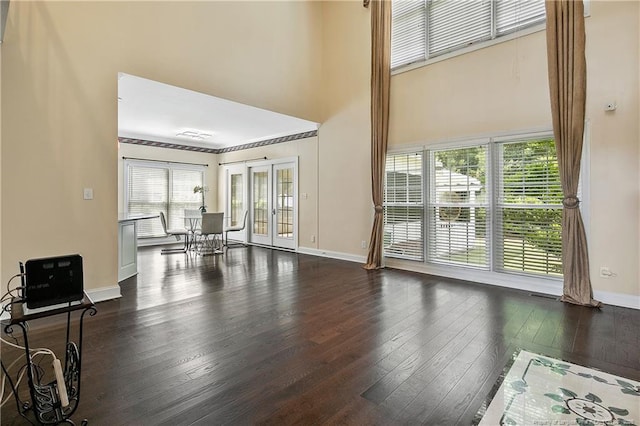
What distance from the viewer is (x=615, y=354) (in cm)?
244

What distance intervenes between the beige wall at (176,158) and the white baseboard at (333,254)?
3692 millimetres

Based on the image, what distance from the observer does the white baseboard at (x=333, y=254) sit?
238 inches

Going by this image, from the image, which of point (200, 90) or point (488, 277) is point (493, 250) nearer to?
point (488, 277)

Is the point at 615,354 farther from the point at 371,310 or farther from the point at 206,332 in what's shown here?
the point at 206,332

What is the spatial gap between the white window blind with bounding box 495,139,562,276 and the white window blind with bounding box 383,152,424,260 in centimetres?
114

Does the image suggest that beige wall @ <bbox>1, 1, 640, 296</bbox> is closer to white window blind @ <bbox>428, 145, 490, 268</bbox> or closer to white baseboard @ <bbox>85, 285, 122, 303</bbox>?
white baseboard @ <bbox>85, 285, 122, 303</bbox>

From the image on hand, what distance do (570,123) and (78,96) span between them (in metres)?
5.50

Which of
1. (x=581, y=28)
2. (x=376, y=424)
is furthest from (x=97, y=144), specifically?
(x=581, y=28)

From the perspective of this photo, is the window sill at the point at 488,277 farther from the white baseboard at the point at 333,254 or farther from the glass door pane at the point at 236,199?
the glass door pane at the point at 236,199

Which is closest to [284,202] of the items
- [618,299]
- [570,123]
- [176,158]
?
[176,158]

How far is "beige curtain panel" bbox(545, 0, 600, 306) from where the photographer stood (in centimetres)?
365

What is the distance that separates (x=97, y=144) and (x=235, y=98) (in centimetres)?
213

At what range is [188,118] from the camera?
20.3ft

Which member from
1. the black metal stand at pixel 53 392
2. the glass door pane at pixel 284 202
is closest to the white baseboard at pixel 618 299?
the black metal stand at pixel 53 392
